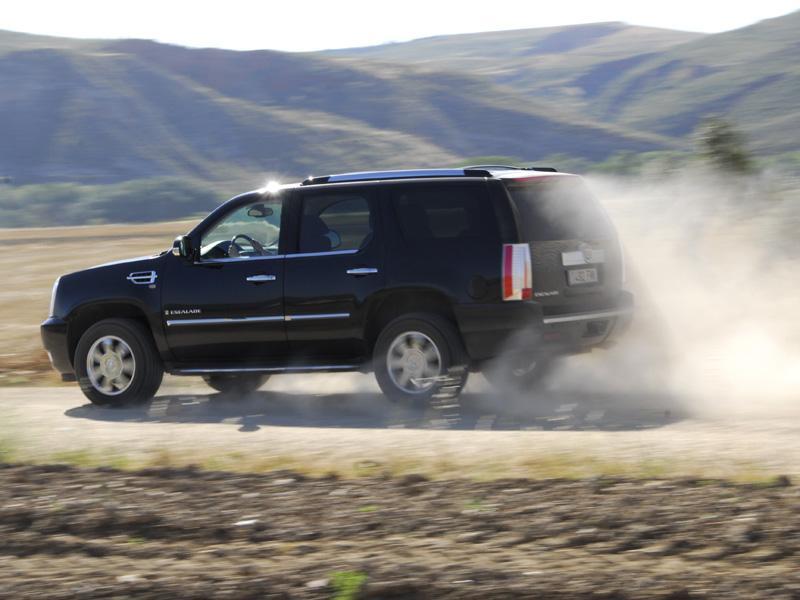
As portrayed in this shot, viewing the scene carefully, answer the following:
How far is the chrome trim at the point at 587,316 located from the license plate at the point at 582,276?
0.79ft

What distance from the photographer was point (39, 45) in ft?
409

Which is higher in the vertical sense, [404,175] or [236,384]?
[404,175]

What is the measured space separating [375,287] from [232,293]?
1242 mm

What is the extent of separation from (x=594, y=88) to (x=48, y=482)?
14328cm

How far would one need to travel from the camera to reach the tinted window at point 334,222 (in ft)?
31.7

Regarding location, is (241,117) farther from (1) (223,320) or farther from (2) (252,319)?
(2) (252,319)

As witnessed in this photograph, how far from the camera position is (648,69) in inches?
5694

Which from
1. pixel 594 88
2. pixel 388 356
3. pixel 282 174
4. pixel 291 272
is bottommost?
pixel 388 356

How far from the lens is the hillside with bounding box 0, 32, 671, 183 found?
3654 inches

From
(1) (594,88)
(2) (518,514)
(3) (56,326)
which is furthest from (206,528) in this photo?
(1) (594,88)

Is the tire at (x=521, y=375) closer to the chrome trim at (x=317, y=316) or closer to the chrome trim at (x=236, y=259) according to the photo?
the chrome trim at (x=317, y=316)

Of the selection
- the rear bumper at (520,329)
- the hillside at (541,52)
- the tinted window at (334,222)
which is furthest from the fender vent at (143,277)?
the hillside at (541,52)

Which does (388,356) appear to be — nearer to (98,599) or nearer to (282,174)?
(98,599)

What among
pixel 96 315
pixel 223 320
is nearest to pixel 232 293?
pixel 223 320
